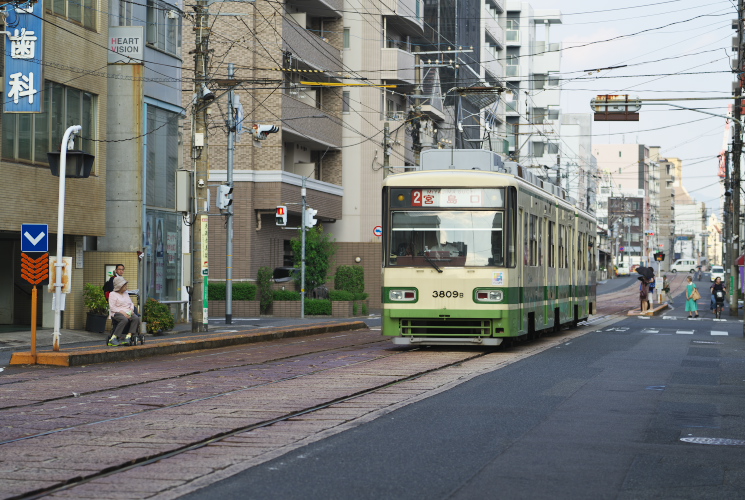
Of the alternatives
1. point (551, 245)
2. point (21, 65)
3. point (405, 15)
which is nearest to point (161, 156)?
point (21, 65)

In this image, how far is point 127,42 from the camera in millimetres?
29438

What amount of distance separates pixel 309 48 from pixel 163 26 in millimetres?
14172

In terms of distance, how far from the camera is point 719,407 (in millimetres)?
13453

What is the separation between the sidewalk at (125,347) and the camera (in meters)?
19.2

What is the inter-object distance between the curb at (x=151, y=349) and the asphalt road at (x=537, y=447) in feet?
24.7

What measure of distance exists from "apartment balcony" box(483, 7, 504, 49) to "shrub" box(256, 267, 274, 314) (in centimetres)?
3637

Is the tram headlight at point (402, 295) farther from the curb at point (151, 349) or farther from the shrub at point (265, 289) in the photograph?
the shrub at point (265, 289)

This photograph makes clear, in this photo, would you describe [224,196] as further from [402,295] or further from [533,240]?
[402,295]

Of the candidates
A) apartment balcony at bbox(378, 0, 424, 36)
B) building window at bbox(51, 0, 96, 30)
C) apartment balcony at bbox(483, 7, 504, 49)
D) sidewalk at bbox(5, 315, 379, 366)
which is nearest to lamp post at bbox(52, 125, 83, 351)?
sidewalk at bbox(5, 315, 379, 366)

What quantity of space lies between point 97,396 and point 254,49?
30.2m

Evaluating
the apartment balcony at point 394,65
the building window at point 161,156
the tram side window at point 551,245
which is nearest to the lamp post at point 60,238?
the building window at point 161,156

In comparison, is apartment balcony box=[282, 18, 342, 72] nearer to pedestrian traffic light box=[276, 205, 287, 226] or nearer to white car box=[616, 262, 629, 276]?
pedestrian traffic light box=[276, 205, 287, 226]

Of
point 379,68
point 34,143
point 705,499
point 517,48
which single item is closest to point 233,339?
point 34,143

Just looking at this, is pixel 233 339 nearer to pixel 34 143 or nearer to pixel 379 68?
pixel 34 143
